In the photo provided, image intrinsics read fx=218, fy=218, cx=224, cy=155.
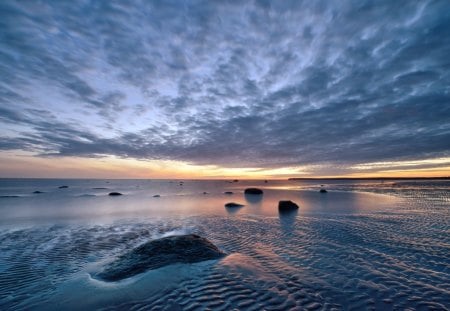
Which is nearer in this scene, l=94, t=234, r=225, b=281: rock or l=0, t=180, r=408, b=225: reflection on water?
l=94, t=234, r=225, b=281: rock

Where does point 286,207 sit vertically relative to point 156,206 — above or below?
above

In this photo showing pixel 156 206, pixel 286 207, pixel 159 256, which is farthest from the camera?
pixel 156 206

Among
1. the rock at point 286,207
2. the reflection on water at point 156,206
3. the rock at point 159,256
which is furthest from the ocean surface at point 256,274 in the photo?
the rock at point 286,207

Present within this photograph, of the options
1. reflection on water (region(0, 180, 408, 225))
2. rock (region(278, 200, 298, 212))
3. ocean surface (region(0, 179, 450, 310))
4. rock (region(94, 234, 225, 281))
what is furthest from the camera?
rock (region(278, 200, 298, 212))

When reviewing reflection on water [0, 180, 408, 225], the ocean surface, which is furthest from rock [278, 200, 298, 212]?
the ocean surface

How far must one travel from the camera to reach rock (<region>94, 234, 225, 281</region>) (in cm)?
983

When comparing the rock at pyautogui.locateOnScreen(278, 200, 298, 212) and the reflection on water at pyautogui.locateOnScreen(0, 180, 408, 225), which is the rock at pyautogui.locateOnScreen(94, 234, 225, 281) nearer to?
the reflection on water at pyautogui.locateOnScreen(0, 180, 408, 225)

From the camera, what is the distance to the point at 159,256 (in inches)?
441

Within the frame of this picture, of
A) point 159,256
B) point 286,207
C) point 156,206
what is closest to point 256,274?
point 159,256

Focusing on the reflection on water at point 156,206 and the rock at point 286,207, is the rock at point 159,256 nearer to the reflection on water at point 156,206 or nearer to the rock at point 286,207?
the reflection on water at point 156,206

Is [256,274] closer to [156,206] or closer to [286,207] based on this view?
[286,207]

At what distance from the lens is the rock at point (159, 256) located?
983 centimetres

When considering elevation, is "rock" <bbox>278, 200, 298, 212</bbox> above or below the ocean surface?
above

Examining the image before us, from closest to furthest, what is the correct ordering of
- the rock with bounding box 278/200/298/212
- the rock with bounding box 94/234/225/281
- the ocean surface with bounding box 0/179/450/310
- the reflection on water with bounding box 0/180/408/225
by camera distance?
the ocean surface with bounding box 0/179/450/310
the rock with bounding box 94/234/225/281
the reflection on water with bounding box 0/180/408/225
the rock with bounding box 278/200/298/212
